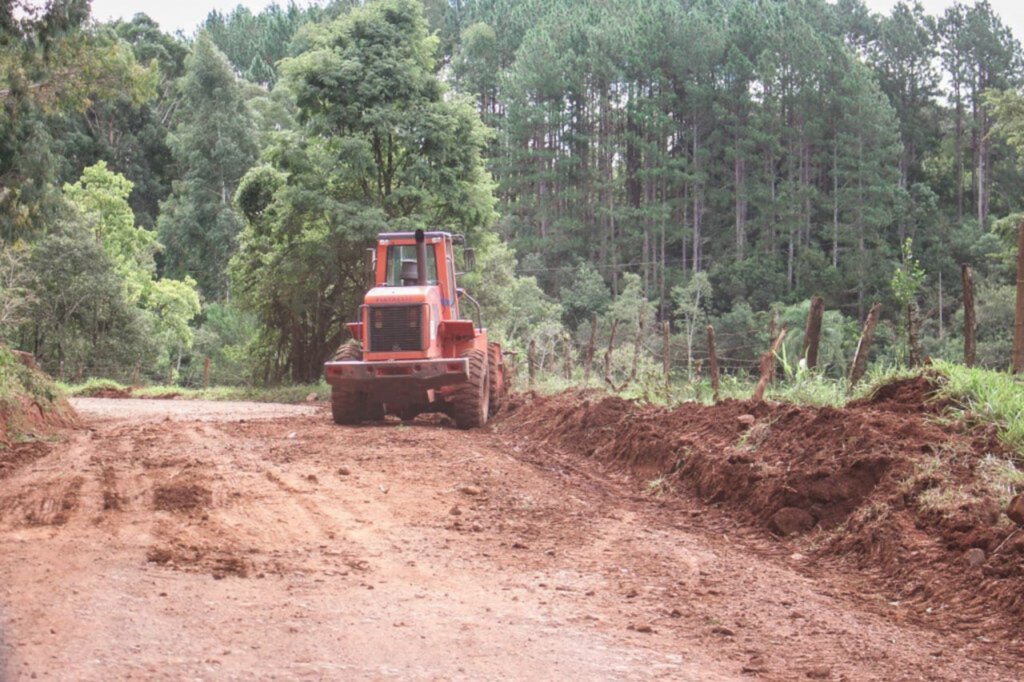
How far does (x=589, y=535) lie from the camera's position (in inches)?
292

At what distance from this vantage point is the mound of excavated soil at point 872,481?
607 cm

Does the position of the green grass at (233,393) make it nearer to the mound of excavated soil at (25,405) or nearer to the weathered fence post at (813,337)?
the mound of excavated soil at (25,405)

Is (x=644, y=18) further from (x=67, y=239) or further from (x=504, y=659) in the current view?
(x=504, y=659)

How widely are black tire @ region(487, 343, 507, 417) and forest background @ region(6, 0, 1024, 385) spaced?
10.3 metres

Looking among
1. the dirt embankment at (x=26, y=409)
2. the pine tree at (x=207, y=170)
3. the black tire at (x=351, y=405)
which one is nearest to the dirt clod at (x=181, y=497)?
the dirt embankment at (x=26, y=409)

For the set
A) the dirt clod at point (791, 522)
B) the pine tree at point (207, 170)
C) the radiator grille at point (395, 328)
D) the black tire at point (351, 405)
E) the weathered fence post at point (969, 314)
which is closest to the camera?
the dirt clod at point (791, 522)

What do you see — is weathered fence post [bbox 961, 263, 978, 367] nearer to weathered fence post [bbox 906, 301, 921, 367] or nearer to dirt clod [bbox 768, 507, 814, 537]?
weathered fence post [bbox 906, 301, 921, 367]

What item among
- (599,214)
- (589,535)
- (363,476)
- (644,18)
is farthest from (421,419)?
(644,18)

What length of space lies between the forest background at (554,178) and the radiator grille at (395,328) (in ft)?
39.9

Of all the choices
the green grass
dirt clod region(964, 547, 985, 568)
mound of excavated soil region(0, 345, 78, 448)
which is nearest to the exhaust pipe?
mound of excavated soil region(0, 345, 78, 448)

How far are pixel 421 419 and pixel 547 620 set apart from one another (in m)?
12.4

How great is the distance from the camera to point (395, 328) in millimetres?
15773

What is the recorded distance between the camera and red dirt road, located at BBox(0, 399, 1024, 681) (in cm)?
459

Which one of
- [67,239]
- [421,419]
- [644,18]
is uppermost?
[644,18]
